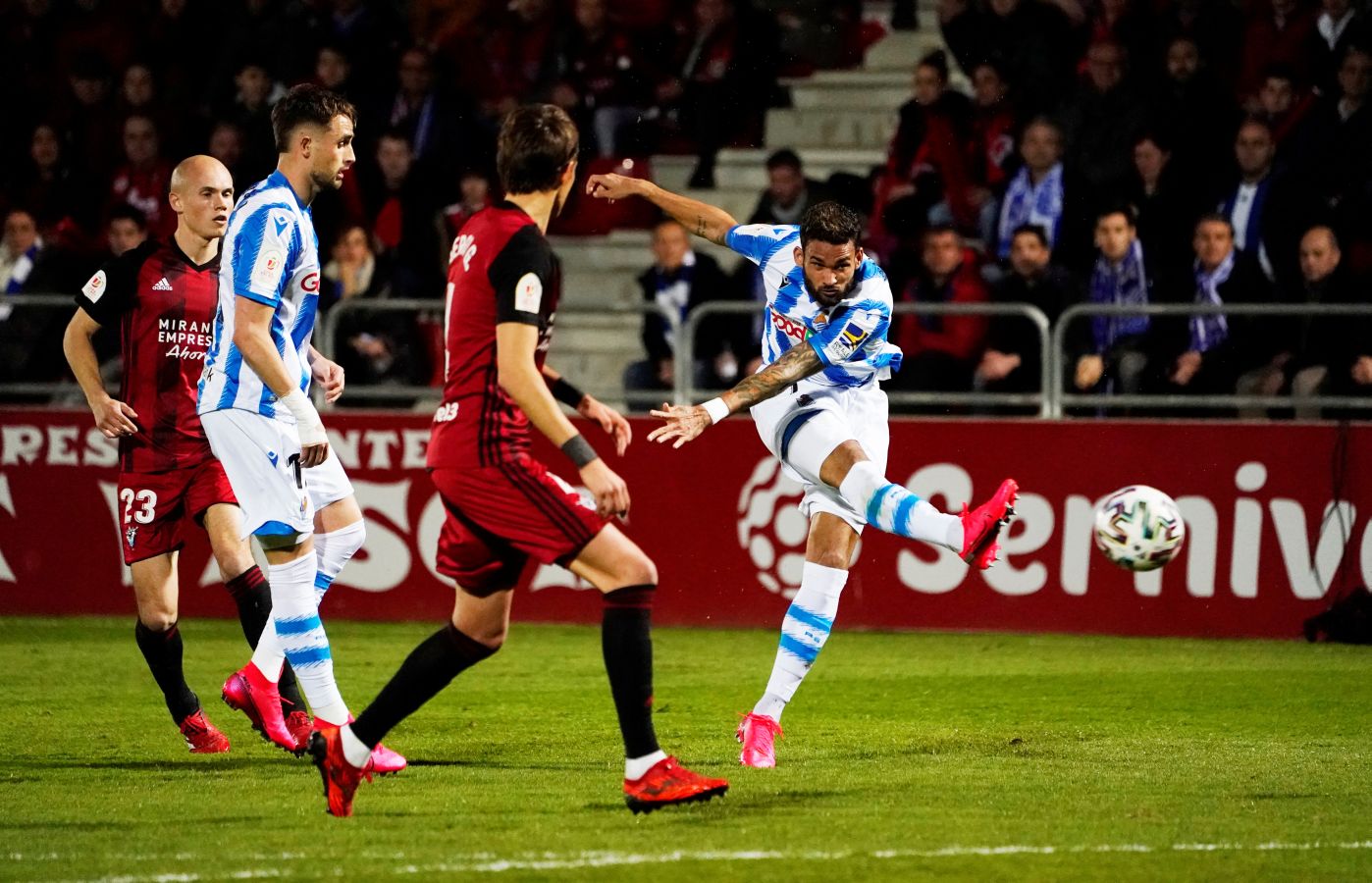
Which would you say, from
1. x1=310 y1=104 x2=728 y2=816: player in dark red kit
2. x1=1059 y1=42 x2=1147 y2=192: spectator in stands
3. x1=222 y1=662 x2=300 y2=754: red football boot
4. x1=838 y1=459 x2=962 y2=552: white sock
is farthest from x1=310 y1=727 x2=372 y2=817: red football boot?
x1=1059 y1=42 x2=1147 y2=192: spectator in stands

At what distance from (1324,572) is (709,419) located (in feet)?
18.7

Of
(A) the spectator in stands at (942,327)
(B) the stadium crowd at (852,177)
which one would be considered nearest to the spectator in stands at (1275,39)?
(B) the stadium crowd at (852,177)

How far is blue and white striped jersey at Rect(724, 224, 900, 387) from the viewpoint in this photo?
7.65 m

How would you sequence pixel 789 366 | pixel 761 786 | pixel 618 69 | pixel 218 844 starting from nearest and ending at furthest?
pixel 218 844 < pixel 761 786 < pixel 789 366 < pixel 618 69

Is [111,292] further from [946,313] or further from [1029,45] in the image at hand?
[1029,45]

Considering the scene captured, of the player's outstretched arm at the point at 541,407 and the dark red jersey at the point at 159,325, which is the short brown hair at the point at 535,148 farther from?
the dark red jersey at the point at 159,325

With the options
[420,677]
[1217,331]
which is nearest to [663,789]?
[420,677]

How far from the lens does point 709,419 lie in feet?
23.7

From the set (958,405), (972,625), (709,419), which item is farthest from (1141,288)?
(709,419)

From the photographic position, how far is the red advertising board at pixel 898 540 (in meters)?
11.6

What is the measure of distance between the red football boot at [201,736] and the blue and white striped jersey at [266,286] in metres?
1.30

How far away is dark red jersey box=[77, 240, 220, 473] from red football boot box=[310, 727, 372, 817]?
2.14 metres

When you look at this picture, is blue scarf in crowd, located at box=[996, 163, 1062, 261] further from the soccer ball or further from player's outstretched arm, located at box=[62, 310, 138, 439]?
player's outstretched arm, located at box=[62, 310, 138, 439]

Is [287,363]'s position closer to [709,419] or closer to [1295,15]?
[709,419]
